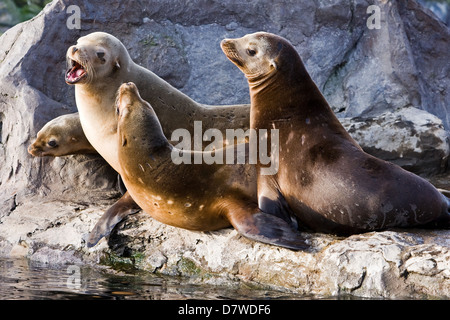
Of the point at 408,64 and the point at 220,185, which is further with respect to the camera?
the point at 408,64

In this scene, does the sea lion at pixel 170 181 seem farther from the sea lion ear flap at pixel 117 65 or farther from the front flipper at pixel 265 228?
the sea lion ear flap at pixel 117 65

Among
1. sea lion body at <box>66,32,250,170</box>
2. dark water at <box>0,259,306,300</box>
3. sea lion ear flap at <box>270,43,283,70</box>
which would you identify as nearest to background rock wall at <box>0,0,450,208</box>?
sea lion body at <box>66,32,250,170</box>

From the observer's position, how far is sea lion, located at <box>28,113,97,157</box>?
7867mm

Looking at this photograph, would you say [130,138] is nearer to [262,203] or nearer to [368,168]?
[262,203]

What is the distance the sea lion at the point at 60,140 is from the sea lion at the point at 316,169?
203 centimetres

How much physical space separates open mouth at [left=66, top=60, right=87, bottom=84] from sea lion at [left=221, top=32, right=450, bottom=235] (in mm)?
1488

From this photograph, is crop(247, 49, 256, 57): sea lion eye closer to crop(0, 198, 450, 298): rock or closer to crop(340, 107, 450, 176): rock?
crop(0, 198, 450, 298): rock

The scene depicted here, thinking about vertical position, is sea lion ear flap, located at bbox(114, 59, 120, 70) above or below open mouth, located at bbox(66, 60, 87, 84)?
above

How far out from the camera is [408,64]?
9.54 meters

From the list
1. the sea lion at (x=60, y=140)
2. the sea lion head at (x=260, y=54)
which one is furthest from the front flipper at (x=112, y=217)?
the sea lion head at (x=260, y=54)

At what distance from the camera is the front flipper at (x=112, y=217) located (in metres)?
6.71

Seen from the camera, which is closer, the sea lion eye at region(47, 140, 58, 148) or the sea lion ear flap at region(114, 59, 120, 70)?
the sea lion ear flap at region(114, 59, 120, 70)
